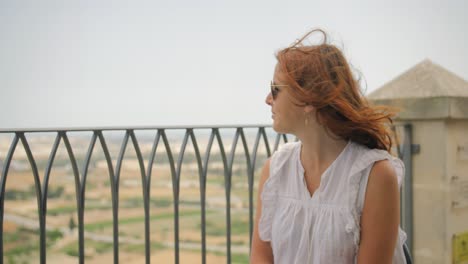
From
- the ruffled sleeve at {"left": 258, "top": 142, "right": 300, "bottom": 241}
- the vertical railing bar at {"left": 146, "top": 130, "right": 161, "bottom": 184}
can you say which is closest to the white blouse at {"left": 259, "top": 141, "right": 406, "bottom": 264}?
the ruffled sleeve at {"left": 258, "top": 142, "right": 300, "bottom": 241}

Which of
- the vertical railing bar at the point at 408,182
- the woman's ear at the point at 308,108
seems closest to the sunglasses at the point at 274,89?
the woman's ear at the point at 308,108

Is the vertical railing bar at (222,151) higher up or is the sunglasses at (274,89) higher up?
the sunglasses at (274,89)

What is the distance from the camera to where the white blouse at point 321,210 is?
5.56 feet

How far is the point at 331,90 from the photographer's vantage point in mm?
1723

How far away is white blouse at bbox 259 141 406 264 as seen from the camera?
5.56 ft

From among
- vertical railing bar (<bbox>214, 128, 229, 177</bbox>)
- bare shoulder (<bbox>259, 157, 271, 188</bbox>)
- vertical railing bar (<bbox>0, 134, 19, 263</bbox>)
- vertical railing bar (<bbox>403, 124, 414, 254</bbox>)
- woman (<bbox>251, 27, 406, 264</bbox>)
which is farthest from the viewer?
vertical railing bar (<bbox>403, 124, 414, 254</bbox>)

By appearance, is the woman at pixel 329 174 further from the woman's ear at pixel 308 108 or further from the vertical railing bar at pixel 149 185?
the vertical railing bar at pixel 149 185

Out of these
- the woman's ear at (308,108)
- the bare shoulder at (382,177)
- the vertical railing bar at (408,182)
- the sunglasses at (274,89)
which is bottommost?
the vertical railing bar at (408,182)

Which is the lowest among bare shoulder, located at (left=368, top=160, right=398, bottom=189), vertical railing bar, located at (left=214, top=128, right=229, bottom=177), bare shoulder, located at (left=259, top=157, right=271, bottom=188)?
vertical railing bar, located at (left=214, top=128, right=229, bottom=177)

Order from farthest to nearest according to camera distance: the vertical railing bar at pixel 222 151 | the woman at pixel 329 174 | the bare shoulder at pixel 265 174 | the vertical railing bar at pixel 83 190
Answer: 1. the vertical railing bar at pixel 222 151
2. the vertical railing bar at pixel 83 190
3. the bare shoulder at pixel 265 174
4. the woman at pixel 329 174

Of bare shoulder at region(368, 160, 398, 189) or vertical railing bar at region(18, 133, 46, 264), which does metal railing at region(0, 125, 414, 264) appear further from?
bare shoulder at region(368, 160, 398, 189)

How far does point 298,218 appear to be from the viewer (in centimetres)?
178

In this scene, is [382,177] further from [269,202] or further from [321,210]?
[269,202]

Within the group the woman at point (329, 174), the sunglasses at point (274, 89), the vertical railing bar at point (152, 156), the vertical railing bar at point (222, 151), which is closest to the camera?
the woman at point (329, 174)
